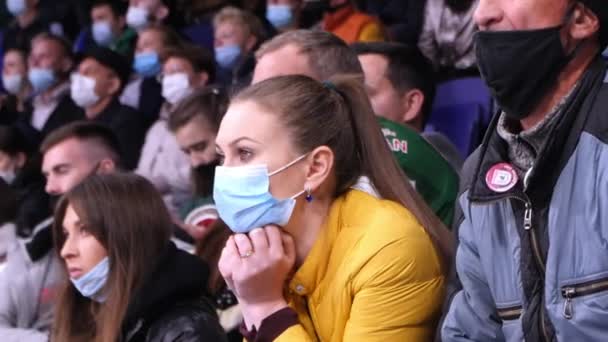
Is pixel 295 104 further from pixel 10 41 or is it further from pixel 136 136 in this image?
pixel 10 41

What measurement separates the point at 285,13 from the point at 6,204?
3.10m

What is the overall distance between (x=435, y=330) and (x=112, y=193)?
1.39 meters

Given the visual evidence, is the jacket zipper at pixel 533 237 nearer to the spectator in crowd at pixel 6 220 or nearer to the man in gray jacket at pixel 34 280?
the man in gray jacket at pixel 34 280

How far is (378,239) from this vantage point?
2486mm

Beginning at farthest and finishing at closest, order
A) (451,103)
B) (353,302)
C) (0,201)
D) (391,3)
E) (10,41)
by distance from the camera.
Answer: (10,41) → (391,3) → (451,103) → (0,201) → (353,302)

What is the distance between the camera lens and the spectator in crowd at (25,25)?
9.55 meters

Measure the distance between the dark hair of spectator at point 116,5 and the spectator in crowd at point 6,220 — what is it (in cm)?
445

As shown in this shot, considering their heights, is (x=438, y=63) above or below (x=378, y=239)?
below

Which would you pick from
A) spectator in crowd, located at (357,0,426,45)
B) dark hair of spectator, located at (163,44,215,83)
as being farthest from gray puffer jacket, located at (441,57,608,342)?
dark hair of spectator, located at (163,44,215,83)

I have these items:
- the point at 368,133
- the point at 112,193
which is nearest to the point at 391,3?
the point at 112,193

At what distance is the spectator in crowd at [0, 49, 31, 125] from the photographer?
28.7 feet

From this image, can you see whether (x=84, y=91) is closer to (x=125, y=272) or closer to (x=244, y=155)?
(x=125, y=272)

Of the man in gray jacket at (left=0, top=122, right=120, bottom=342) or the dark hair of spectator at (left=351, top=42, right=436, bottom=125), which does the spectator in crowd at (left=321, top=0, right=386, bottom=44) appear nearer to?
the dark hair of spectator at (left=351, top=42, right=436, bottom=125)

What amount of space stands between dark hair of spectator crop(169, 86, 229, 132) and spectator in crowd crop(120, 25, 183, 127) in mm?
2205
